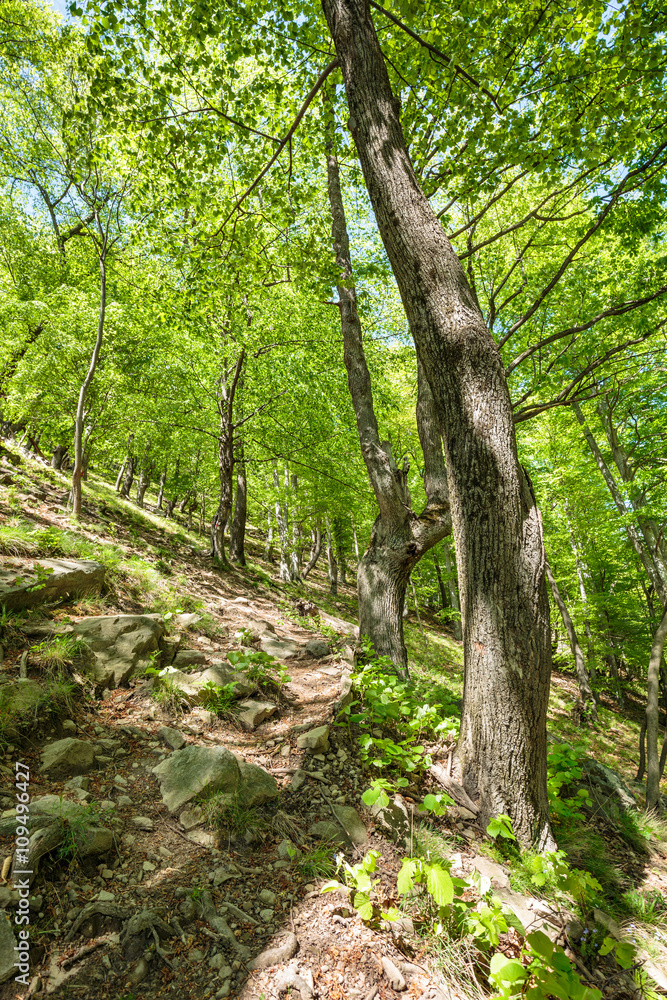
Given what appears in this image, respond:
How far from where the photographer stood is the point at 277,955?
1912mm

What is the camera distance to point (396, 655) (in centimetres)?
516

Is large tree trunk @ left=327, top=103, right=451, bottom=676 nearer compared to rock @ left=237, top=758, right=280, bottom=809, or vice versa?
rock @ left=237, top=758, right=280, bottom=809

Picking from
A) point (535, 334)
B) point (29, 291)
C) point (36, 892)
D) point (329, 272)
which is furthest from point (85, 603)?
point (29, 291)

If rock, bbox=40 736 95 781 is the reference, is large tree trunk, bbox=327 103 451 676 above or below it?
above

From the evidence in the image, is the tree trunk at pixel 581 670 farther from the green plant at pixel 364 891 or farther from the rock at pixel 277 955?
the rock at pixel 277 955

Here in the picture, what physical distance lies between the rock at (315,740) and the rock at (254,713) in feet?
1.72

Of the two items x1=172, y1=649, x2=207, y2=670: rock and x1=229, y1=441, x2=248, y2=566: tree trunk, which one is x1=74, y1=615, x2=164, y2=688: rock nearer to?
x1=172, y1=649, x2=207, y2=670: rock

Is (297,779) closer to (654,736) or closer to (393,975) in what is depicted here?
(393,975)

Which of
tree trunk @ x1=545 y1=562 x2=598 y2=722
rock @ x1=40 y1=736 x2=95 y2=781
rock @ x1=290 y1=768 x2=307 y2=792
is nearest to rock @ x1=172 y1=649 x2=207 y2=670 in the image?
rock @ x1=40 y1=736 x2=95 y2=781

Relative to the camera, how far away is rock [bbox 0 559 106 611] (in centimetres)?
386

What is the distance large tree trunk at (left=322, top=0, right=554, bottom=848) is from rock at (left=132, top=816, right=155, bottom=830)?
2130 millimetres

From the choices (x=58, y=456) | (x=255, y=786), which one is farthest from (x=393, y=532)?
(x=58, y=456)

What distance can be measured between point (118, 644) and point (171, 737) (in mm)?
1137

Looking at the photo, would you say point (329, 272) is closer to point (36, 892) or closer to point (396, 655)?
point (396, 655)
